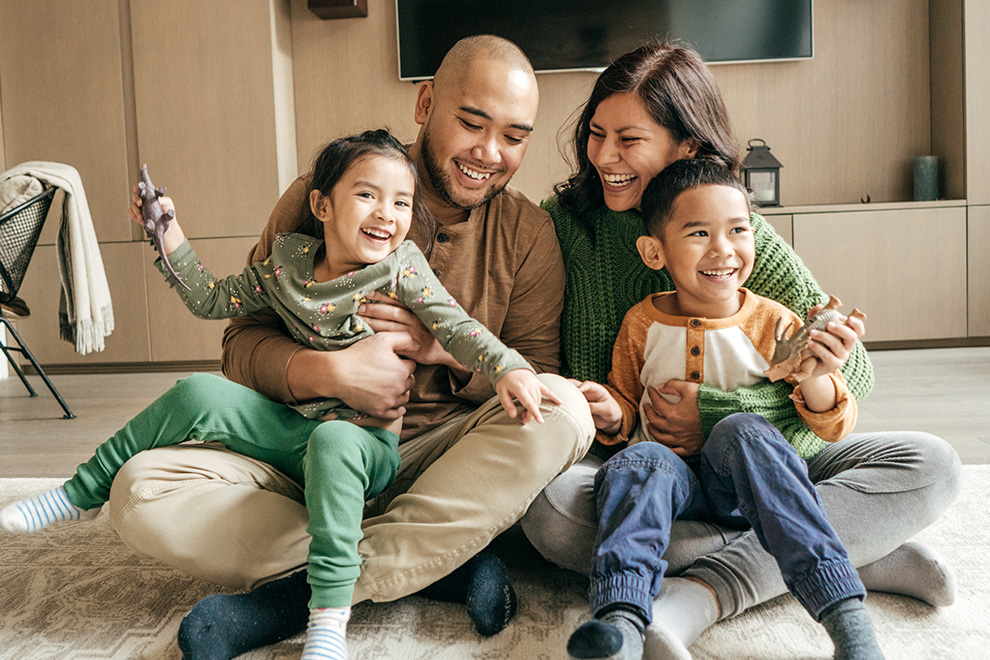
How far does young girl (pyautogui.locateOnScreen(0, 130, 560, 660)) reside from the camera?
3.38ft

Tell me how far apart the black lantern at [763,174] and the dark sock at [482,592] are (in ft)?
10.5

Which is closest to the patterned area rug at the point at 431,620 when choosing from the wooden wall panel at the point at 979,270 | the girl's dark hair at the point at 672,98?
the girl's dark hair at the point at 672,98

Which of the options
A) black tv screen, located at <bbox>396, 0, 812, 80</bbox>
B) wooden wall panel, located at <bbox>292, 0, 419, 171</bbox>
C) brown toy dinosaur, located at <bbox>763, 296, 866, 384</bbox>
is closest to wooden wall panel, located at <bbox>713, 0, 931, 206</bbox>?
black tv screen, located at <bbox>396, 0, 812, 80</bbox>

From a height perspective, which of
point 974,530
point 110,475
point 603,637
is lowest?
point 974,530

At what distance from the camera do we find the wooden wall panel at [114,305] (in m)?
3.93

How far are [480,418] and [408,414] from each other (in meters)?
0.24

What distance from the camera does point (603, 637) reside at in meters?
0.86

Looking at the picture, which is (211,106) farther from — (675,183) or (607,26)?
(675,183)

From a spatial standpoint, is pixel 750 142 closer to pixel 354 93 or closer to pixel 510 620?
pixel 354 93

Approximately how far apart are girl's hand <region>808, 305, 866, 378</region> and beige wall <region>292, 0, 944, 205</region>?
10.4ft

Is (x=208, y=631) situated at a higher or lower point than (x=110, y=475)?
lower

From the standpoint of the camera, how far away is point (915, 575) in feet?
3.80

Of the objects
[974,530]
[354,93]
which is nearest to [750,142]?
[354,93]

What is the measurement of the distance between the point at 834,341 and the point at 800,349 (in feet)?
0.15
